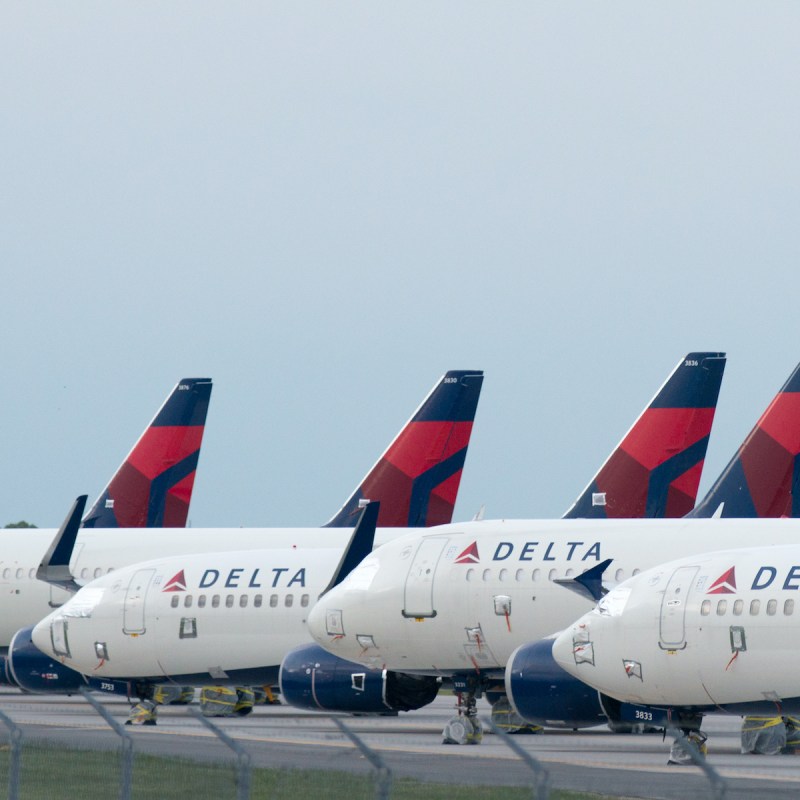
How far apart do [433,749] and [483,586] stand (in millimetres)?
4980

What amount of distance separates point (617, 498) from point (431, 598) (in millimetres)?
10108

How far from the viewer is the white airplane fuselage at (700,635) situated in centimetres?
2714

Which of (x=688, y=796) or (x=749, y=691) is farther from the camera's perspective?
(x=749, y=691)

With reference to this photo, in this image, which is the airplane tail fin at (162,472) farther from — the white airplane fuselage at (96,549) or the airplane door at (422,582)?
the airplane door at (422,582)

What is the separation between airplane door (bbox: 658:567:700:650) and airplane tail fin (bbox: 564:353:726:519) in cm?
1457

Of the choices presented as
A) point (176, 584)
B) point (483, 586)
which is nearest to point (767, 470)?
point (483, 586)

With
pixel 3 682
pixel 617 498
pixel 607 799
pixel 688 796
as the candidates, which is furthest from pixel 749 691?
pixel 3 682

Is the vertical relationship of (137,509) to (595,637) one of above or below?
below

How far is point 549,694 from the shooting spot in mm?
29656

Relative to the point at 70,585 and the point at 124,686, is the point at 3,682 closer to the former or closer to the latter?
the point at 70,585

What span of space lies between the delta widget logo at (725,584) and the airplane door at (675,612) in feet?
1.40

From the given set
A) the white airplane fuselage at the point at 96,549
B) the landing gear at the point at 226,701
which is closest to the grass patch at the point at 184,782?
the landing gear at the point at 226,701

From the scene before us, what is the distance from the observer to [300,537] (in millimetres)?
45875

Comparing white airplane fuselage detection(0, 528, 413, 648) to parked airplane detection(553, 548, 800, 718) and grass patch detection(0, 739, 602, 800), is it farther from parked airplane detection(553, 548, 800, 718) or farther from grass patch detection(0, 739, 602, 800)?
grass patch detection(0, 739, 602, 800)
